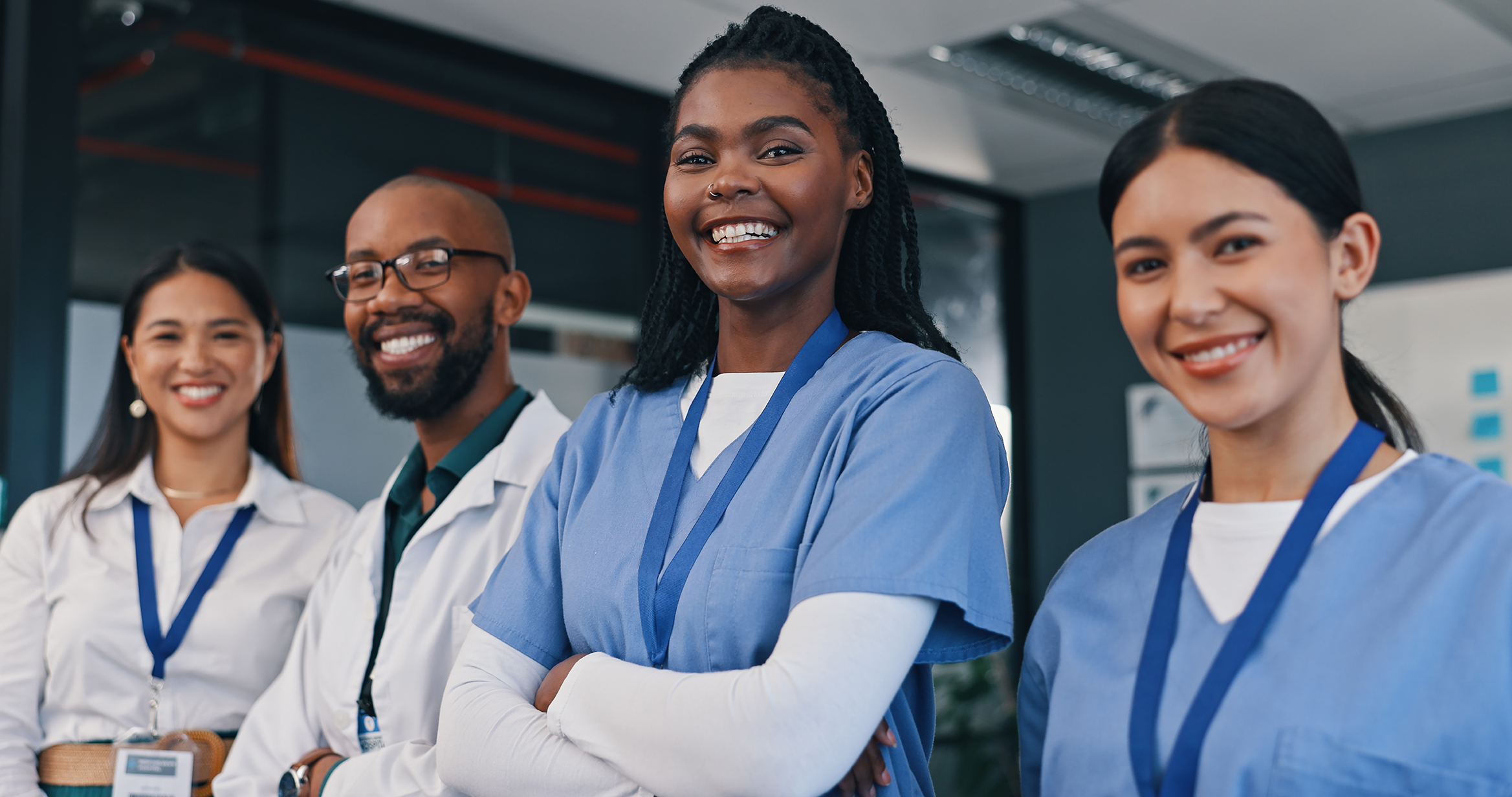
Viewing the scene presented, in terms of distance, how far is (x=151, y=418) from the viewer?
99.7 inches

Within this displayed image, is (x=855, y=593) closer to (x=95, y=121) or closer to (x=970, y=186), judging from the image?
(x=95, y=121)

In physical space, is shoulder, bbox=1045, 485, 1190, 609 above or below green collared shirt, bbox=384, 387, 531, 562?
below

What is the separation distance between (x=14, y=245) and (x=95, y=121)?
392mm

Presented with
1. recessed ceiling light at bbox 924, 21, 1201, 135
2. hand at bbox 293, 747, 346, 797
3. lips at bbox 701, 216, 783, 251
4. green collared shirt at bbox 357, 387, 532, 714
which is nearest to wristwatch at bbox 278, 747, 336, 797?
hand at bbox 293, 747, 346, 797

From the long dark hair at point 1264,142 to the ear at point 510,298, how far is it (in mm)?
1246

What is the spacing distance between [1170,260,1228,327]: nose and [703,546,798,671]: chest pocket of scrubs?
476 millimetres

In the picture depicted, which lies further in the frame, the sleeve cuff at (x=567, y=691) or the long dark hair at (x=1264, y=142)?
the sleeve cuff at (x=567, y=691)

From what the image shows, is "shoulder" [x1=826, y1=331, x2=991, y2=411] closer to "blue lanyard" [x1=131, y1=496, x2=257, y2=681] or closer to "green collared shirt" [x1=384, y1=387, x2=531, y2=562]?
"green collared shirt" [x1=384, y1=387, x2=531, y2=562]

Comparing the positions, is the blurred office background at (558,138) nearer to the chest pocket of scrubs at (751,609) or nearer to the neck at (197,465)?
the neck at (197,465)

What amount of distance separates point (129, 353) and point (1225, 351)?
2.18 meters

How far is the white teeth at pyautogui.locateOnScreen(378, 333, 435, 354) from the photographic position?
2.12 meters

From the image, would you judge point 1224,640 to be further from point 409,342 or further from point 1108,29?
point 1108,29

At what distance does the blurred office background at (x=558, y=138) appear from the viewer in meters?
3.01

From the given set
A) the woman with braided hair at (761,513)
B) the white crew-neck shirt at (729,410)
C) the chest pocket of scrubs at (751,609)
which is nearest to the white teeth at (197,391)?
the woman with braided hair at (761,513)
